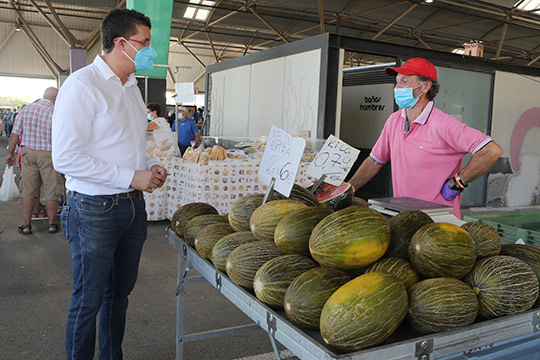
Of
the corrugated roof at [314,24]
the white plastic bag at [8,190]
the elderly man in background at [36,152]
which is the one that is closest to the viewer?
the elderly man in background at [36,152]

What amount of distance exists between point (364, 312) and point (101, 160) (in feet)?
4.57

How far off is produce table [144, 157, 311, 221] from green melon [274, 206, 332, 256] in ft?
12.8

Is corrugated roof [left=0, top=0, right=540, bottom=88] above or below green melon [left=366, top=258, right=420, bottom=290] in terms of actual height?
above

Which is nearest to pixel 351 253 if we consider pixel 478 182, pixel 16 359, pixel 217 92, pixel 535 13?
pixel 16 359

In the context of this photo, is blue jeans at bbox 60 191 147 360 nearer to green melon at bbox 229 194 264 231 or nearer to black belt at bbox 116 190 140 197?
black belt at bbox 116 190 140 197

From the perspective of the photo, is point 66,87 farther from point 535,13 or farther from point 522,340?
point 535,13

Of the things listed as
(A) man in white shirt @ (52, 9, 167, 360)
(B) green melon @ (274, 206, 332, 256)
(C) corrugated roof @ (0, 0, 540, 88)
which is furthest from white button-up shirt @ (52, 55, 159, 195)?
(C) corrugated roof @ (0, 0, 540, 88)

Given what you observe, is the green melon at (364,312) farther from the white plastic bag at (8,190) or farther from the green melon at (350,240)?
the white plastic bag at (8,190)

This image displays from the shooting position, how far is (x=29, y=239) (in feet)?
18.1

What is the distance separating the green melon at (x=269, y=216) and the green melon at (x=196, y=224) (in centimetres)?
34

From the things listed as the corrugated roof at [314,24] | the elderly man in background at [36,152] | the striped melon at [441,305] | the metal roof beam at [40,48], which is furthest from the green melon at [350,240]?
the metal roof beam at [40,48]

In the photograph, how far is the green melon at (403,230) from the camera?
1489mm

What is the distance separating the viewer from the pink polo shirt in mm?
2492

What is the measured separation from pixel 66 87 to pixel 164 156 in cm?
424
